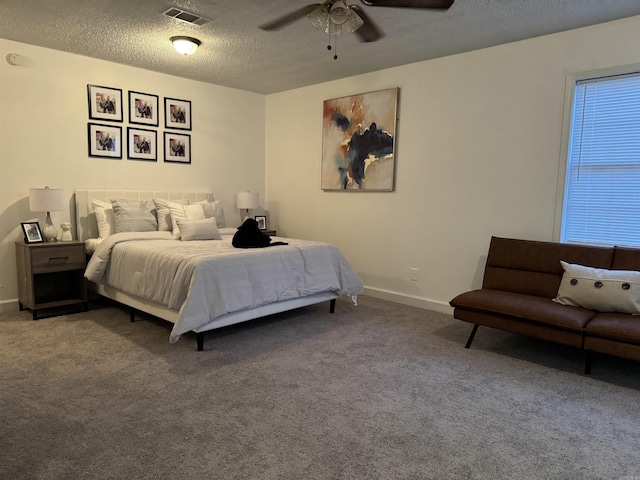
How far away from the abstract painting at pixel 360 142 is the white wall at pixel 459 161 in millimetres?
111

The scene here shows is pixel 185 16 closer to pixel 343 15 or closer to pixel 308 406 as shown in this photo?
pixel 343 15

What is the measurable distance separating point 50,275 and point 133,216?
1.01m

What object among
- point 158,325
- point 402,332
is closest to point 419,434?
point 402,332

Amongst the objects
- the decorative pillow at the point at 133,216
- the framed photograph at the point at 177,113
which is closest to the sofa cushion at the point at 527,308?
the decorative pillow at the point at 133,216

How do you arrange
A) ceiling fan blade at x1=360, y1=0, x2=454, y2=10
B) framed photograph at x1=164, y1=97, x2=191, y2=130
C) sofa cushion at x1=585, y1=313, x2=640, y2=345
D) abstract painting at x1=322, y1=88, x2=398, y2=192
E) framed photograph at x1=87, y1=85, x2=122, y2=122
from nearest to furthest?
ceiling fan blade at x1=360, y1=0, x2=454, y2=10 < sofa cushion at x1=585, y1=313, x2=640, y2=345 < framed photograph at x1=87, y1=85, x2=122, y2=122 < abstract painting at x1=322, y1=88, x2=398, y2=192 < framed photograph at x1=164, y1=97, x2=191, y2=130

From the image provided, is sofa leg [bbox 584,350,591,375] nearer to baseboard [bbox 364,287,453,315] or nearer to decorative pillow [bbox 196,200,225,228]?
baseboard [bbox 364,287,453,315]

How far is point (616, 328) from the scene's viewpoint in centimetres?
272

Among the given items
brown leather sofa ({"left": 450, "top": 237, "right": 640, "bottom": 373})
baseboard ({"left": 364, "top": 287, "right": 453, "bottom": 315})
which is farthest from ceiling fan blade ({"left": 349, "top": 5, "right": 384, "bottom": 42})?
baseboard ({"left": 364, "top": 287, "right": 453, "bottom": 315})

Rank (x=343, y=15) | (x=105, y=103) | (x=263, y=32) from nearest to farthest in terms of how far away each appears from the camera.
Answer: (x=343, y=15)
(x=263, y=32)
(x=105, y=103)

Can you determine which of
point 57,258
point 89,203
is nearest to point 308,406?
point 57,258

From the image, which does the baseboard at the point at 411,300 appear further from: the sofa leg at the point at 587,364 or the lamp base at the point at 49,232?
the lamp base at the point at 49,232

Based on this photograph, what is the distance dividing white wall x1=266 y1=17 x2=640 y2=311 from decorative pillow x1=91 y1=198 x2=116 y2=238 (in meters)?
2.50

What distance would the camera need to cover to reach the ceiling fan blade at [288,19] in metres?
3.11

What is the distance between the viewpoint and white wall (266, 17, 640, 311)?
3707mm
